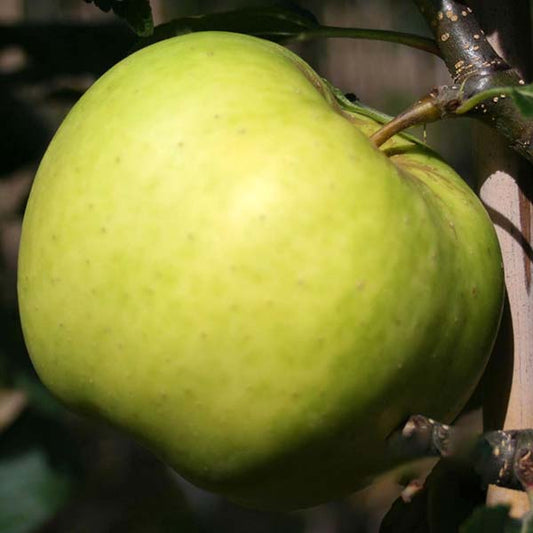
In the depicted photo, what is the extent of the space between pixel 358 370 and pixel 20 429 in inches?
18.5

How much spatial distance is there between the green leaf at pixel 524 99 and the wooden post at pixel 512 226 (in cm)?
13

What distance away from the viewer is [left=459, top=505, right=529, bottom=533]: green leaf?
561 mm

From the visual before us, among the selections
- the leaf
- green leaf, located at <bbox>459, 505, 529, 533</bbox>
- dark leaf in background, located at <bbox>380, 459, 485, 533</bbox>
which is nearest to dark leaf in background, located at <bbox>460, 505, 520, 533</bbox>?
green leaf, located at <bbox>459, 505, 529, 533</bbox>

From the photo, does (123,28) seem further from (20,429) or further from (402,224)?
(402,224)

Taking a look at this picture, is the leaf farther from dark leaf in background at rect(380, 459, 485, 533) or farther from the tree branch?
dark leaf in background at rect(380, 459, 485, 533)

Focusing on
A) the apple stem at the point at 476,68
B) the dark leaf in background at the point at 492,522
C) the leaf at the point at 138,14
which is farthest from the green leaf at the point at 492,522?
the leaf at the point at 138,14

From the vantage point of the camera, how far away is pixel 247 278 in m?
0.54

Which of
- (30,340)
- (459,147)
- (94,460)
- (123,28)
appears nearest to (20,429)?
(30,340)

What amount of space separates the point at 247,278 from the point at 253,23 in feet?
1.15

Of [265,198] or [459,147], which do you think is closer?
[265,198]

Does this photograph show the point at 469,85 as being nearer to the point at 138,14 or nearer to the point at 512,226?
the point at 512,226

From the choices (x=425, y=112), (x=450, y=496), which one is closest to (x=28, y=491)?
(x=450, y=496)

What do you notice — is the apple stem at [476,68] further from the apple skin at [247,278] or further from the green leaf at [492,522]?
the green leaf at [492,522]

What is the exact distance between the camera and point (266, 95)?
594mm
